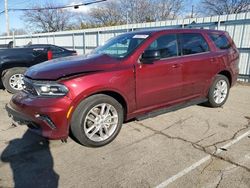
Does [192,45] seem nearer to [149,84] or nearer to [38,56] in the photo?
[149,84]

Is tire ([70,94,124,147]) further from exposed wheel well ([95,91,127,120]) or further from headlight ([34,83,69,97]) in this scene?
headlight ([34,83,69,97])

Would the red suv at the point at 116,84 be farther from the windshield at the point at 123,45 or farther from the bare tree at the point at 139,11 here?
the bare tree at the point at 139,11

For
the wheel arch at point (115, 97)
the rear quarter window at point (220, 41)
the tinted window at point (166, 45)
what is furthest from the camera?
the rear quarter window at point (220, 41)

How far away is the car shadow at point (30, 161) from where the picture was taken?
9.21 feet

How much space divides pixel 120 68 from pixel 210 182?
197cm

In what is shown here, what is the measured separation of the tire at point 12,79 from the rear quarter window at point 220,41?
17.4 ft

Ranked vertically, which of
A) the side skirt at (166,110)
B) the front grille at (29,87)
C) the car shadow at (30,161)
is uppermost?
the front grille at (29,87)

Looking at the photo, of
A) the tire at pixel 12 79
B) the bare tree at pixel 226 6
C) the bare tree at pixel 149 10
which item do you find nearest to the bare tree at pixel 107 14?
the bare tree at pixel 149 10

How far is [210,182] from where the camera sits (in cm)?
272

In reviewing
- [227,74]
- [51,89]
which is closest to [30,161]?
[51,89]

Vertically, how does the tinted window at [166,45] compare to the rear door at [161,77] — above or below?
above

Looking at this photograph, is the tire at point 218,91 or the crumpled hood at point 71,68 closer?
the crumpled hood at point 71,68

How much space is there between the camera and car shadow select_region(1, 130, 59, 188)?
2.81 m

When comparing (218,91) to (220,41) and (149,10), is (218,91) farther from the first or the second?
(149,10)
